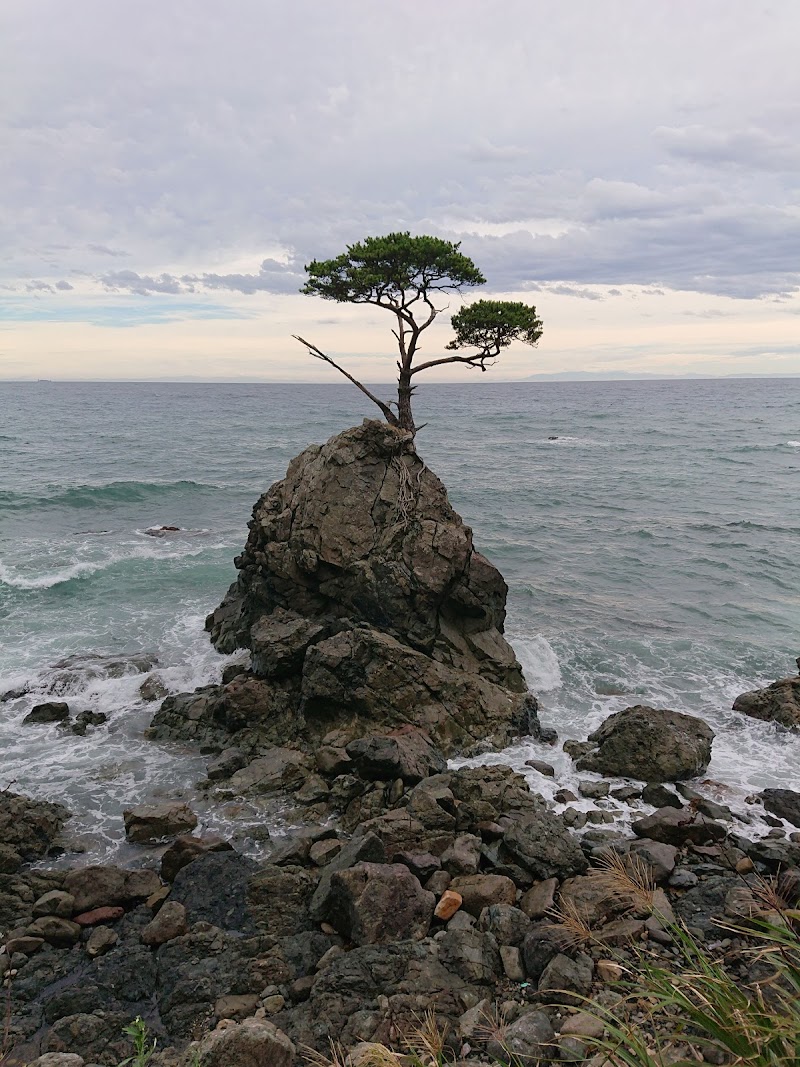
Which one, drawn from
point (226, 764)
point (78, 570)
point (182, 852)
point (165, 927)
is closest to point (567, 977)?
point (165, 927)

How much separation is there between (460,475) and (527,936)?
4366cm

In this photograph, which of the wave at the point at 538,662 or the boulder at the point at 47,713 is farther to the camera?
the wave at the point at 538,662

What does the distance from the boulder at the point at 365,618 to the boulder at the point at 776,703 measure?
5.24 metres

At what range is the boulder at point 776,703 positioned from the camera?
15.3 metres

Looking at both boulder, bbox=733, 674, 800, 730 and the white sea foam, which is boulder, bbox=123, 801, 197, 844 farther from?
the white sea foam

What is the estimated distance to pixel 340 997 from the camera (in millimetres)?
7562

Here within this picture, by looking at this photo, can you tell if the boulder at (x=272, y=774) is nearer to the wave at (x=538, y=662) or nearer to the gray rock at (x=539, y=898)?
the gray rock at (x=539, y=898)

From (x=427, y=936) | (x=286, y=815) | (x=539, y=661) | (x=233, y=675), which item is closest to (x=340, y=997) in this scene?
(x=427, y=936)

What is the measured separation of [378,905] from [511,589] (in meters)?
17.2

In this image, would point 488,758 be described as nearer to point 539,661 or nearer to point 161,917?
point 539,661

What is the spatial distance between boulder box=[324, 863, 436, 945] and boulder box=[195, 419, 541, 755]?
314 cm

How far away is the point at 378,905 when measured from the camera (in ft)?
28.6

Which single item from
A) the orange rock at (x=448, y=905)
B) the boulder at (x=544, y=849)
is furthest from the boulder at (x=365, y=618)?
the orange rock at (x=448, y=905)

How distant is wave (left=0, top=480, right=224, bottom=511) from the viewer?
3900 cm
